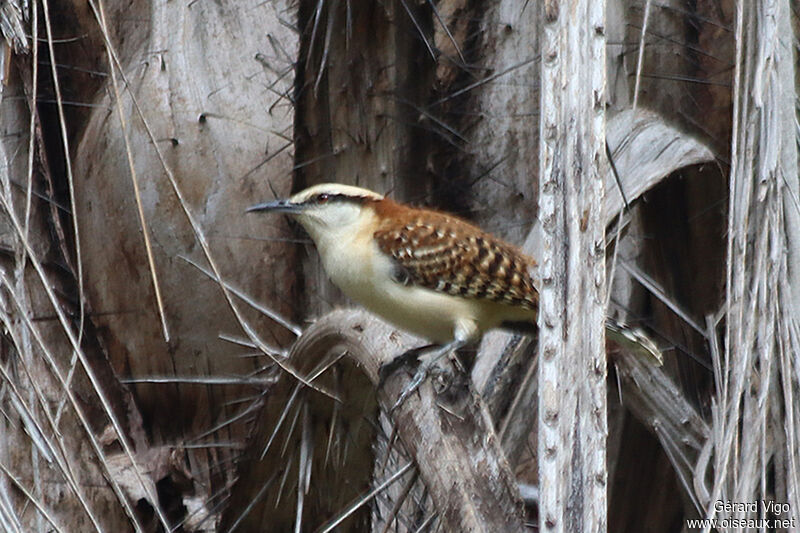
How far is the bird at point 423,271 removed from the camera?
2.91m

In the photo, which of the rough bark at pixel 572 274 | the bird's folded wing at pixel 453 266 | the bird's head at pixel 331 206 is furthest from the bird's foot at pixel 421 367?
the rough bark at pixel 572 274

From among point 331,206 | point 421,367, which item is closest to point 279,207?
point 331,206

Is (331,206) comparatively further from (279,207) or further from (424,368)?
(424,368)

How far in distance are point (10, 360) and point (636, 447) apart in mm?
2405

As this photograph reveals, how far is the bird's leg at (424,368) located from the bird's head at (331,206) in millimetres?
425

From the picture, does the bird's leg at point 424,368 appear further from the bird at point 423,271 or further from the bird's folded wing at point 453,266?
the bird's folded wing at point 453,266

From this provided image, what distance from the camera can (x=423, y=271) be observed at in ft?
9.54

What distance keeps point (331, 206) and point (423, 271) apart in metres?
0.32

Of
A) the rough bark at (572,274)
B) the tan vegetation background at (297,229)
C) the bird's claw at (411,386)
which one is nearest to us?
the rough bark at (572,274)

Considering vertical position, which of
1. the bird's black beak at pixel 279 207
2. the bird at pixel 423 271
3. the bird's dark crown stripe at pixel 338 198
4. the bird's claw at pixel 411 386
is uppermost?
the bird's dark crown stripe at pixel 338 198

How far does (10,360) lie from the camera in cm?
208

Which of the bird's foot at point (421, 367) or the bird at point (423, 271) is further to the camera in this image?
the bird at point (423, 271)

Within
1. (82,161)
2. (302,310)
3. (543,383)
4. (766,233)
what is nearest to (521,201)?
(302,310)

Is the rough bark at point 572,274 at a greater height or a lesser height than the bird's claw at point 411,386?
greater
